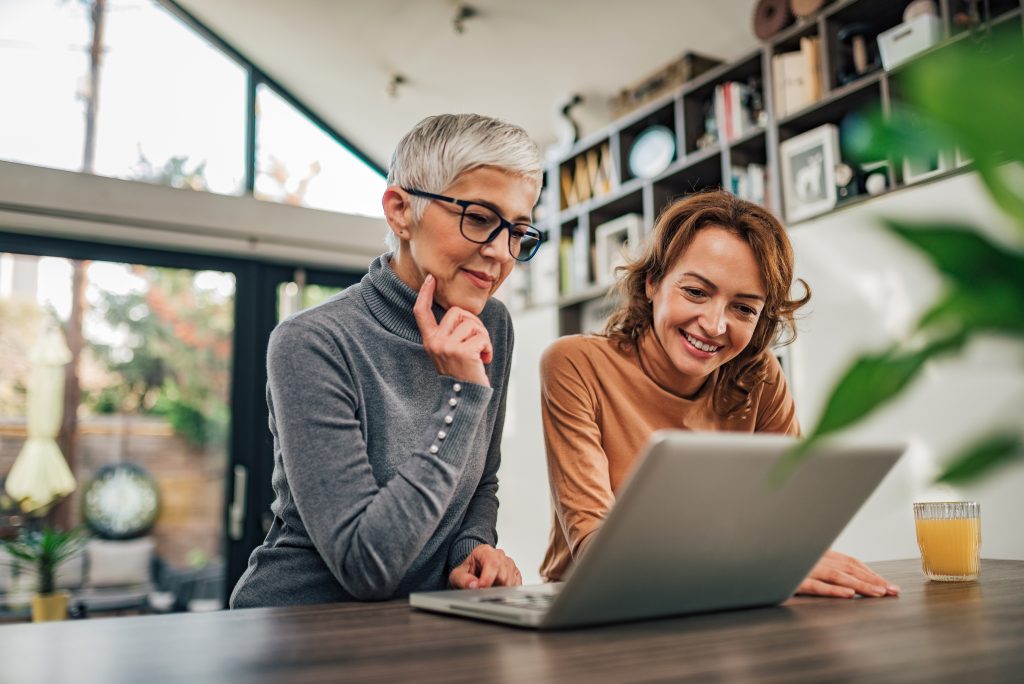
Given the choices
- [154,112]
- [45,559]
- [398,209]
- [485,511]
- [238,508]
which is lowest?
[45,559]

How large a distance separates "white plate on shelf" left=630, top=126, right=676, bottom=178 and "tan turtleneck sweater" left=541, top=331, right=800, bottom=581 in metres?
2.06

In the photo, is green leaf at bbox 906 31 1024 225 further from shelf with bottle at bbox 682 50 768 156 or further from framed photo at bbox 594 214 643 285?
framed photo at bbox 594 214 643 285

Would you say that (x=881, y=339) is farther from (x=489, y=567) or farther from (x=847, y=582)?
(x=489, y=567)

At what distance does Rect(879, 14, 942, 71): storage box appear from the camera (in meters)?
2.46

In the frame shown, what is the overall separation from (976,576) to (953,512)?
0.09 m

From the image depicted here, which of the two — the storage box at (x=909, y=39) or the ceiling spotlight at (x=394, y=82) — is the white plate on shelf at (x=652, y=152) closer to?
the storage box at (x=909, y=39)

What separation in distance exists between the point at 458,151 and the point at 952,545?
2.97 ft

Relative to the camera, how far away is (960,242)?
0.77ft

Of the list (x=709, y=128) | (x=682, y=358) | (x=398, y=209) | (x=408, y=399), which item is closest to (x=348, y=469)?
(x=408, y=399)

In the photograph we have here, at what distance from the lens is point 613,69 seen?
3840 millimetres

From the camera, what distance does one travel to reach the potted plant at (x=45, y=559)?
12.1ft

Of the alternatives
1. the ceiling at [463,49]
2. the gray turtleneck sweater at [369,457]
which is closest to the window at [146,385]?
the ceiling at [463,49]

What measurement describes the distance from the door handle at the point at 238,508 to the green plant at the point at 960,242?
167 inches

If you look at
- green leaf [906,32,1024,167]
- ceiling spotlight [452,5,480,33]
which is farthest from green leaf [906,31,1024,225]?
ceiling spotlight [452,5,480,33]
